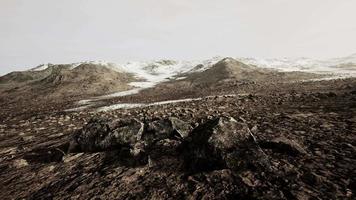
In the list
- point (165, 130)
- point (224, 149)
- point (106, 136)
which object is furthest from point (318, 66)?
point (224, 149)

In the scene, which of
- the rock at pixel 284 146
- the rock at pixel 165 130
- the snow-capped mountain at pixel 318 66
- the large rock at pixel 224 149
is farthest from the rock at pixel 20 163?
the snow-capped mountain at pixel 318 66

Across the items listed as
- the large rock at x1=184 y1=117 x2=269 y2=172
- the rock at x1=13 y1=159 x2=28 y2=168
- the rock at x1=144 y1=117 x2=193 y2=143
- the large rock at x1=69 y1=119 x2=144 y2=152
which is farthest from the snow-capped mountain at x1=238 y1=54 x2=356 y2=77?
the rock at x1=13 y1=159 x2=28 y2=168

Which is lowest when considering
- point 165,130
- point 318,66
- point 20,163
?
point 318,66

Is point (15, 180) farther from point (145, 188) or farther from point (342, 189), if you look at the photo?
point (342, 189)

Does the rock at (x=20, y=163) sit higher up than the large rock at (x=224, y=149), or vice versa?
the large rock at (x=224, y=149)

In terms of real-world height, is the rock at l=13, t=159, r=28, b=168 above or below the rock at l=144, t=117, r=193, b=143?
below

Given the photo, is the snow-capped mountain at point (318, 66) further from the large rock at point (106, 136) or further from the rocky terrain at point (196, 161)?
the large rock at point (106, 136)

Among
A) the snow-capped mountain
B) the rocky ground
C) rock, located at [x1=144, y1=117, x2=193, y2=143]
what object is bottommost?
the snow-capped mountain

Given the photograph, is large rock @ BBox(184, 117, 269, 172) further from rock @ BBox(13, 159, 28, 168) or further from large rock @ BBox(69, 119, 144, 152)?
rock @ BBox(13, 159, 28, 168)

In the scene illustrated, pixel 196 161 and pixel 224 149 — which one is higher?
pixel 224 149

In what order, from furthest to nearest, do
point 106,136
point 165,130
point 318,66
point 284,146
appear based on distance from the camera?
1. point 318,66
2. point 106,136
3. point 165,130
4. point 284,146

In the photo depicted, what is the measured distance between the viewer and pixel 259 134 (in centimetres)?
742

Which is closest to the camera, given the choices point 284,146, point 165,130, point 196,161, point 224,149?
point 224,149

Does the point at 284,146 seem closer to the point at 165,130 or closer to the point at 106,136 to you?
the point at 165,130
